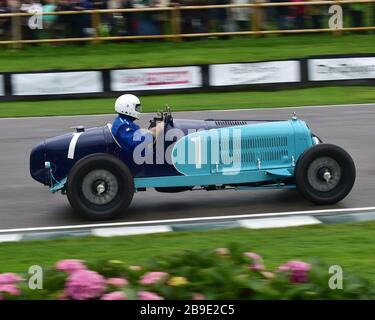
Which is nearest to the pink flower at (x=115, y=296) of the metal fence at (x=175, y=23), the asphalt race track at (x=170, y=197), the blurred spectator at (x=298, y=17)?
the asphalt race track at (x=170, y=197)

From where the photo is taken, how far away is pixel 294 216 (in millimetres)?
10906

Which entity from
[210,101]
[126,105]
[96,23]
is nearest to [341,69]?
[210,101]

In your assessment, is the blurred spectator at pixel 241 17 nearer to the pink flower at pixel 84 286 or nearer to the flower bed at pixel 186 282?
the flower bed at pixel 186 282

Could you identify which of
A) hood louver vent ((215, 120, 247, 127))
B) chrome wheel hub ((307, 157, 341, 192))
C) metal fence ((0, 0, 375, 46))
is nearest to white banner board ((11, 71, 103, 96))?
metal fence ((0, 0, 375, 46))

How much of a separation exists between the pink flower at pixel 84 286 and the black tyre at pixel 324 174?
5959mm

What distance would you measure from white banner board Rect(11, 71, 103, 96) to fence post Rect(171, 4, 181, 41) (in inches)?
233

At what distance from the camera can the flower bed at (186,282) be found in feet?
17.7

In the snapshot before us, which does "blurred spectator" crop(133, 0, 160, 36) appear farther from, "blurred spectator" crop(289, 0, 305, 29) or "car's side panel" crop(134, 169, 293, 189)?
"car's side panel" crop(134, 169, 293, 189)

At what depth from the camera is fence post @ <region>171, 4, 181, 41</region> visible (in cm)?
2620

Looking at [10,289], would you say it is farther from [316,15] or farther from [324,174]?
[316,15]

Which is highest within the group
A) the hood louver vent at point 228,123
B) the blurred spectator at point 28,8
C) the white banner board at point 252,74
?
the blurred spectator at point 28,8

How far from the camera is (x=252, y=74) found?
69.9ft

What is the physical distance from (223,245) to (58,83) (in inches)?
488

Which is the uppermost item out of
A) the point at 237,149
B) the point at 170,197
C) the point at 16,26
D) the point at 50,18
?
the point at 50,18
